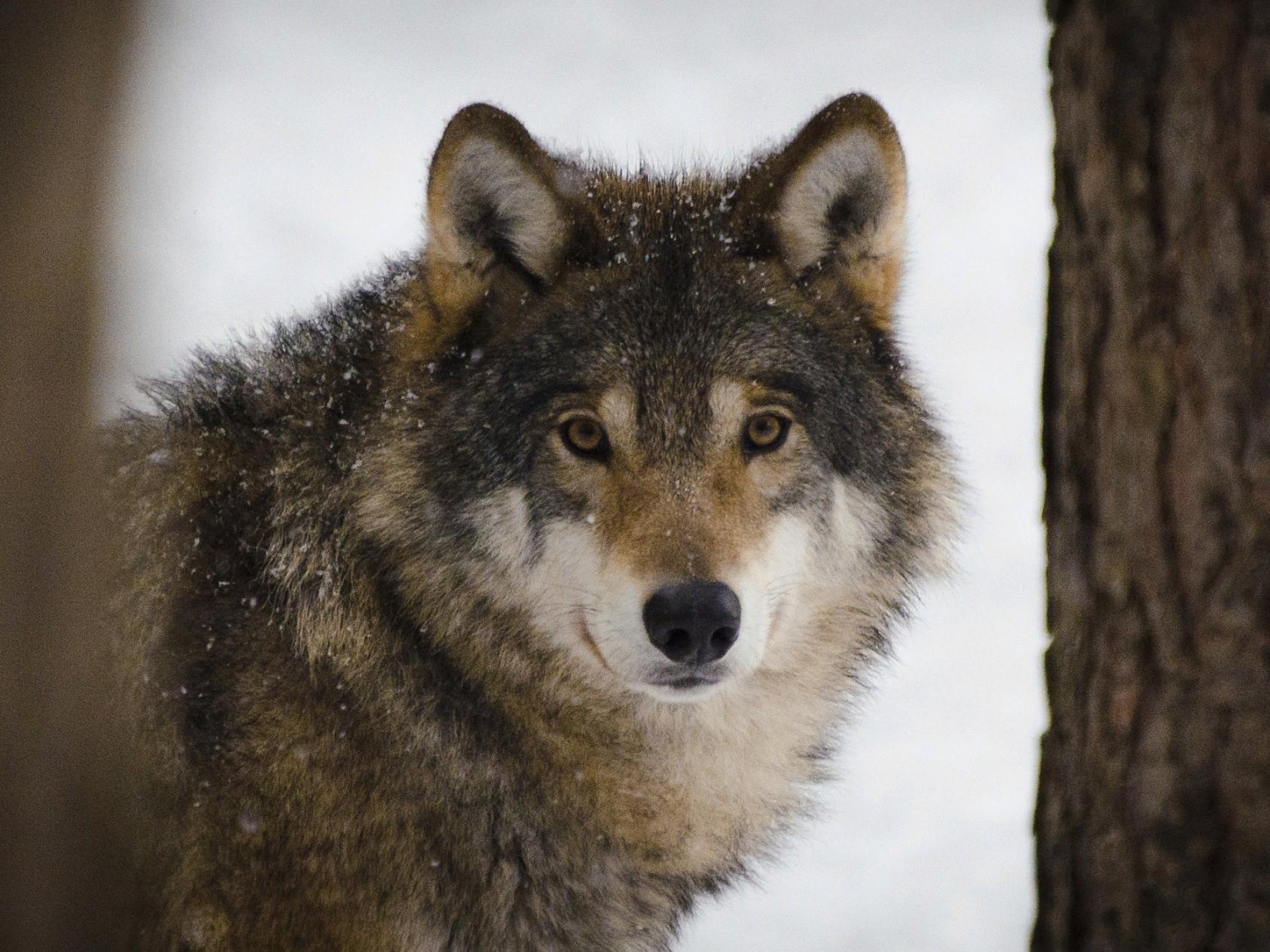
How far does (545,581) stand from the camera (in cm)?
306

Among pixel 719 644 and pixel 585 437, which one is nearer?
pixel 719 644

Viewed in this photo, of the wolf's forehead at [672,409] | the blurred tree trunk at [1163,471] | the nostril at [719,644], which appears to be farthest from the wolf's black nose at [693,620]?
the blurred tree trunk at [1163,471]

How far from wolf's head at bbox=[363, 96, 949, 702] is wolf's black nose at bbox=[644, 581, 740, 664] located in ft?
0.04

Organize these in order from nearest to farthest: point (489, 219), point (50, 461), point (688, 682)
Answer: point (50, 461), point (688, 682), point (489, 219)

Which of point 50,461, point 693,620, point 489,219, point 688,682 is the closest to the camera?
point 50,461

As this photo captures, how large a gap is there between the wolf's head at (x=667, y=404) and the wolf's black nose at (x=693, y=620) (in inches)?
0.5

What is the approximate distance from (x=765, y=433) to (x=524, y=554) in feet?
2.28

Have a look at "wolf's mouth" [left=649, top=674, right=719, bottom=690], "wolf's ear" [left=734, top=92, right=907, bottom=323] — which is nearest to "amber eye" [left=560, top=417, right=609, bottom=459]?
"wolf's mouth" [left=649, top=674, right=719, bottom=690]

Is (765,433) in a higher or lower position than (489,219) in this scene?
lower

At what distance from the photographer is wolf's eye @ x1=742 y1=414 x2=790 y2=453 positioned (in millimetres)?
3088

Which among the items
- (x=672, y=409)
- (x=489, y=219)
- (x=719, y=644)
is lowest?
(x=719, y=644)

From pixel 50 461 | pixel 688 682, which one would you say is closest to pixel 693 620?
pixel 688 682

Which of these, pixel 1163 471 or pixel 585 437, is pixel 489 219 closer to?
pixel 585 437

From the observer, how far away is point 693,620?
2729 mm
